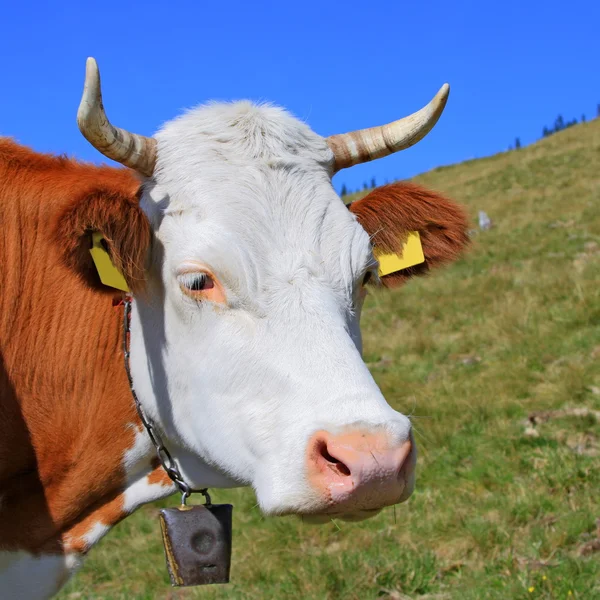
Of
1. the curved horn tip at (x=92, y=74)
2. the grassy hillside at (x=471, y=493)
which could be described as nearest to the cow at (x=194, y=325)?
the curved horn tip at (x=92, y=74)

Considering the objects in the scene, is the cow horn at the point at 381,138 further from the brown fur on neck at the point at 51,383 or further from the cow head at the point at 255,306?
the brown fur on neck at the point at 51,383

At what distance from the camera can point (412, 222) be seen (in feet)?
12.9

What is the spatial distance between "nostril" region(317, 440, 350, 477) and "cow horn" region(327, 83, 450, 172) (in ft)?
5.22

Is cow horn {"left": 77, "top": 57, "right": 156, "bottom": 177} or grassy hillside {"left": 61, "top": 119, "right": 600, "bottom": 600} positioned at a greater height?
cow horn {"left": 77, "top": 57, "right": 156, "bottom": 177}

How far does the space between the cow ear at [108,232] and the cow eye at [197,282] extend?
0.76 feet

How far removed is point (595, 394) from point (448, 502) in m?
2.04

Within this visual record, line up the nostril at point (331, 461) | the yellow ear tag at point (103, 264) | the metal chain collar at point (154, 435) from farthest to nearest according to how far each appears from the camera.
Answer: the metal chain collar at point (154, 435), the yellow ear tag at point (103, 264), the nostril at point (331, 461)

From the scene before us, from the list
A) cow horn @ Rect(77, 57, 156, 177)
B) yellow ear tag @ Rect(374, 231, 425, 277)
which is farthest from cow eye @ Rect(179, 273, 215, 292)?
yellow ear tag @ Rect(374, 231, 425, 277)

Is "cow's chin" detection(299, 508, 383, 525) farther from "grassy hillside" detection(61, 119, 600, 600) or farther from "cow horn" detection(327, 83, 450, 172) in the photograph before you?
"cow horn" detection(327, 83, 450, 172)

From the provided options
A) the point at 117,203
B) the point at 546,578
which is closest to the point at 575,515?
the point at 546,578

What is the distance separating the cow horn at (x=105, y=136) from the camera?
285 centimetres

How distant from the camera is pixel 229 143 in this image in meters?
3.36

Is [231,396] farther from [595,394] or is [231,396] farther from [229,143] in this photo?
[595,394]

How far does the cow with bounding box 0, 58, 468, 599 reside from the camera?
271 cm
